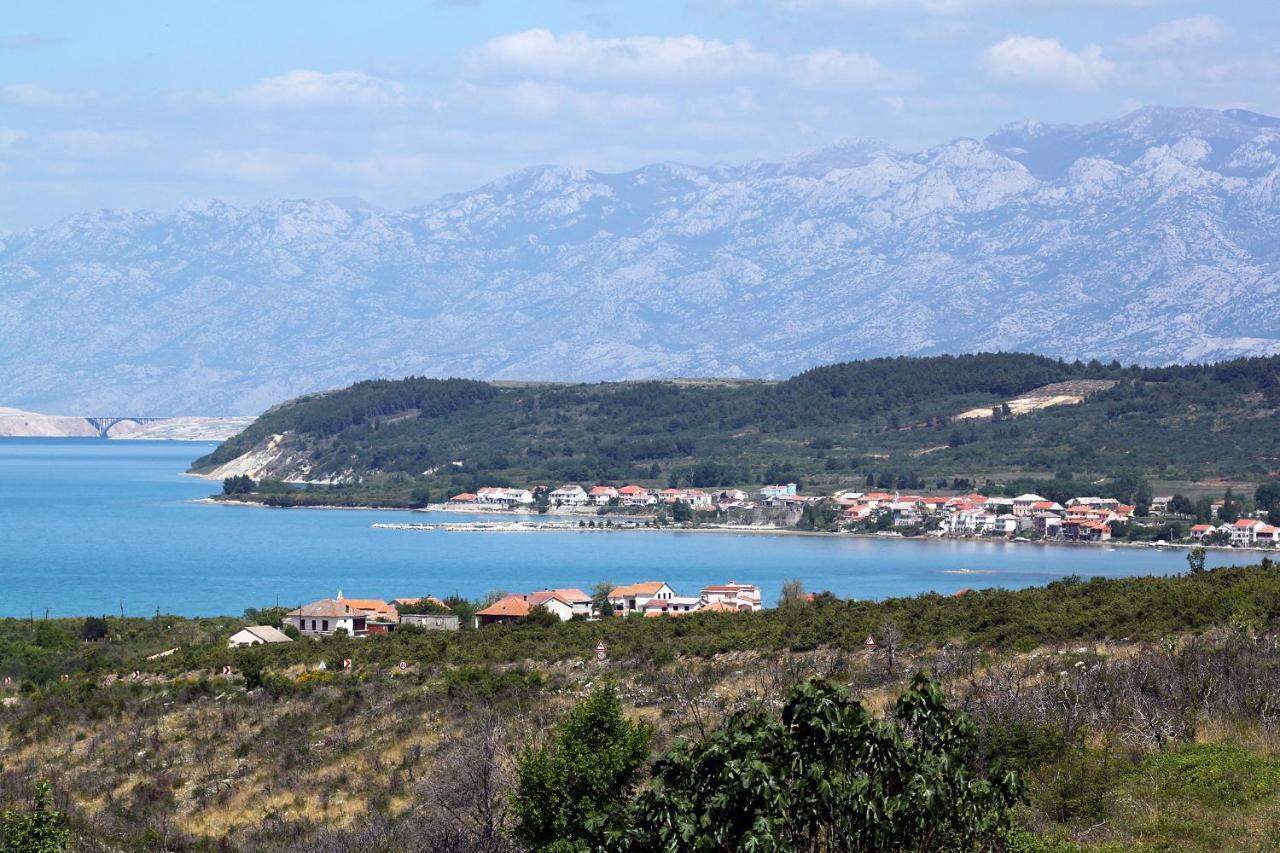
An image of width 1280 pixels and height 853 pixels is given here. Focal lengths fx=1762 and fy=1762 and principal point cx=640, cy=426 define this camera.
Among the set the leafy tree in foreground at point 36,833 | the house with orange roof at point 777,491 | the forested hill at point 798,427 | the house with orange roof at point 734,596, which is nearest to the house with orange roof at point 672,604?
the house with orange roof at point 734,596

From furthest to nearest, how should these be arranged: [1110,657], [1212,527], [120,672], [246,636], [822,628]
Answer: [1212,527] < [246,636] < [120,672] < [822,628] < [1110,657]

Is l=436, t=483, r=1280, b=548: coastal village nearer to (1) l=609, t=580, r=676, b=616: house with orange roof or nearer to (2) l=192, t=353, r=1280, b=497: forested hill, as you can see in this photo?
(2) l=192, t=353, r=1280, b=497: forested hill

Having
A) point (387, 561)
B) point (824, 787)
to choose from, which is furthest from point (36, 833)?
point (387, 561)

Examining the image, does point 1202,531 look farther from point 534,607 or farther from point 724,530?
point 534,607

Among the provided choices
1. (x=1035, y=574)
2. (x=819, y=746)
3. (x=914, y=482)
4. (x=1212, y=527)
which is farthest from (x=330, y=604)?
(x=914, y=482)

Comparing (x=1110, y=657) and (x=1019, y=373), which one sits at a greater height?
(x=1019, y=373)

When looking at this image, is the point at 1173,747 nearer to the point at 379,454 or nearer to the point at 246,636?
the point at 246,636

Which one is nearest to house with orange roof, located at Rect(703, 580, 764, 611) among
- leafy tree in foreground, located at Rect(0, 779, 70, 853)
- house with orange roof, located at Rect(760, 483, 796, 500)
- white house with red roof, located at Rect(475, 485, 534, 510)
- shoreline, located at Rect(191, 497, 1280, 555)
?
leafy tree in foreground, located at Rect(0, 779, 70, 853)
